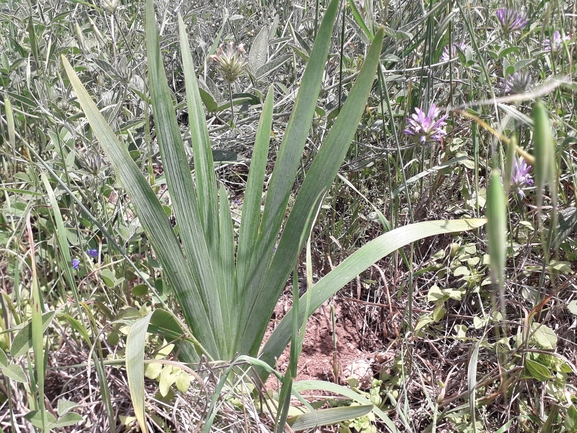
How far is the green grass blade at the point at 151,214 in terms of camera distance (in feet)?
2.88

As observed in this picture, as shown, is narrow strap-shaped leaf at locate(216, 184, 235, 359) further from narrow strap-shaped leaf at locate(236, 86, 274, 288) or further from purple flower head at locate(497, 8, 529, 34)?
purple flower head at locate(497, 8, 529, 34)

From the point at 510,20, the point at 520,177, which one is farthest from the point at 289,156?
the point at 510,20

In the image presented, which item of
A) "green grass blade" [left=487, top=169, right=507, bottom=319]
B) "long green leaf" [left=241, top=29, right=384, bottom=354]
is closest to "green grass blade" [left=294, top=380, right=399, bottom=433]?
"long green leaf" [left=241, top=29, right=384, bottom=354]

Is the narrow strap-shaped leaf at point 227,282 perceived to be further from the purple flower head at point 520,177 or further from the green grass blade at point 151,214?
the purple flower head at point 520,177

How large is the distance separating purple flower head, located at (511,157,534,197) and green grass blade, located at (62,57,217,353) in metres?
0.64

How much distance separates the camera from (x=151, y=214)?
90cm

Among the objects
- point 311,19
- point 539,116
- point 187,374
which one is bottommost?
point 187,374

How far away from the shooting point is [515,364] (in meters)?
1.05

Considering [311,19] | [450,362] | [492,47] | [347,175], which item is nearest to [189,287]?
[450,362]

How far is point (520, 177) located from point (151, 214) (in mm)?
740

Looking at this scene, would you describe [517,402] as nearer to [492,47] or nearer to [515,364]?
[515,364]

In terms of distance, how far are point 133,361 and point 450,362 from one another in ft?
2.19

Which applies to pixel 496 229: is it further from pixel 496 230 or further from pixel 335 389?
pixel 335 389

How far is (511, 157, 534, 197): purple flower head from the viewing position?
108 centimetres
